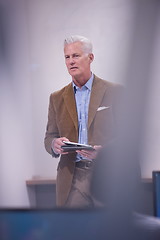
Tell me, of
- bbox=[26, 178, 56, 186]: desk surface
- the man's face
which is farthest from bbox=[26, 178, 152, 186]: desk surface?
the man's face

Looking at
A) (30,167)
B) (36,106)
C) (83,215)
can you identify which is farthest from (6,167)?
(83,215)

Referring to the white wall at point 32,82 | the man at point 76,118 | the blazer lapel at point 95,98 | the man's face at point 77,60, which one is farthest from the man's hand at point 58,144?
the white wall at point 32,82

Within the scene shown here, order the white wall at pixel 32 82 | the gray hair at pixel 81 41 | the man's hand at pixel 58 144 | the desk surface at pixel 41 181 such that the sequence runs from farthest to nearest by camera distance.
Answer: the desk surface at pixel 41 181 → the white wall at pixel 32 82 → the gray hair at pixel 81 41 → the man's hand at pixel 58 144

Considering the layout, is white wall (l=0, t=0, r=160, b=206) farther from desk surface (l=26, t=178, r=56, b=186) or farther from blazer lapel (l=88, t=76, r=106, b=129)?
blazer lapel (l=88, t=76, r=106, b=129)

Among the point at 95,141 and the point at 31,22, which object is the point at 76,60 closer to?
the point at 95,141

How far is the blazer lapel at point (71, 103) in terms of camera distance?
1350mm

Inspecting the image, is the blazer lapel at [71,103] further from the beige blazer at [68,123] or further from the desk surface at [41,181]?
the desk surface at [41,181]

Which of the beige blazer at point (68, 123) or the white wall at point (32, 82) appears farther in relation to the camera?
the white wall at point (32, 82)

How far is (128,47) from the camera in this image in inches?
9.4

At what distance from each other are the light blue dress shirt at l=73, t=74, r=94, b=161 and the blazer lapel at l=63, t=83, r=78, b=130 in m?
0.02

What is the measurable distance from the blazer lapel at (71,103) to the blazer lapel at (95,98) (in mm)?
55

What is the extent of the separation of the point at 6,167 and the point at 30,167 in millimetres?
122

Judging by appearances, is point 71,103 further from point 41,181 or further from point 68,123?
point 41,181

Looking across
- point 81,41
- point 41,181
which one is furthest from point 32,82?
point 81,41
